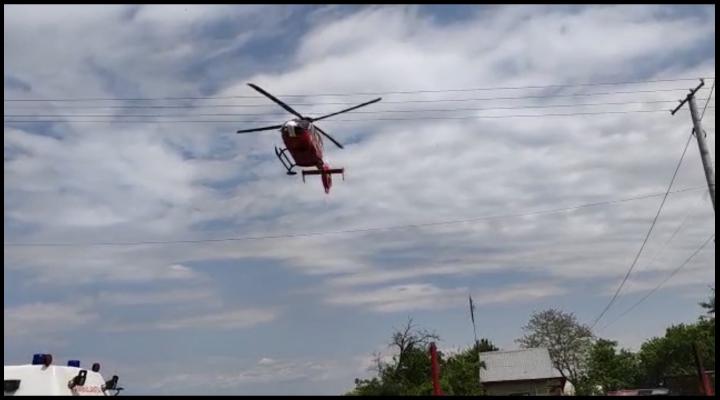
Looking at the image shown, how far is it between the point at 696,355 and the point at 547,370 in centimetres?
4585

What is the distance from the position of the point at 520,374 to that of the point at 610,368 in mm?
31190

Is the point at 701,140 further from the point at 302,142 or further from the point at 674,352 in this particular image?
the point at 674,352

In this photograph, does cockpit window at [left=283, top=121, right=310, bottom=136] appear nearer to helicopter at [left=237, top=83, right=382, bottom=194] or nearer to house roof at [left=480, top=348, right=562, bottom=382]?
helicopter at [left=237, top=83, right=382, bottom=194]

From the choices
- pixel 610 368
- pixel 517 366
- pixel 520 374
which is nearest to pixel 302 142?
pixel 520 374

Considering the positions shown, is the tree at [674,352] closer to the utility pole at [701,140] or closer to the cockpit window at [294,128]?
the utility pole at [701,140]

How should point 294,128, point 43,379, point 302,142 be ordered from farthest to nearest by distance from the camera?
point 302,142, point 294,128, point 43,379

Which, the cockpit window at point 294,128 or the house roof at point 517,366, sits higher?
the cockpit window at point 294,128

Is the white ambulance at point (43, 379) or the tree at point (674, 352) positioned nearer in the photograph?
the white ambulance at point (43, 379)

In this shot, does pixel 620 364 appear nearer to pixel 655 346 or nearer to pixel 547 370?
pixel 655 346

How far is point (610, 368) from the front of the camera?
91.6 meters

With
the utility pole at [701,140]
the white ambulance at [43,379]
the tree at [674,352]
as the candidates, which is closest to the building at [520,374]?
the tree at [674,352]

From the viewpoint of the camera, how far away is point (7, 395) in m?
11.1

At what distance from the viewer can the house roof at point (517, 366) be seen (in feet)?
217

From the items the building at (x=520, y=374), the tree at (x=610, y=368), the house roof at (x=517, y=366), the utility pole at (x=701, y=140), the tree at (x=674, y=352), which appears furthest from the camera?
the tree at (x=674, y=352)
